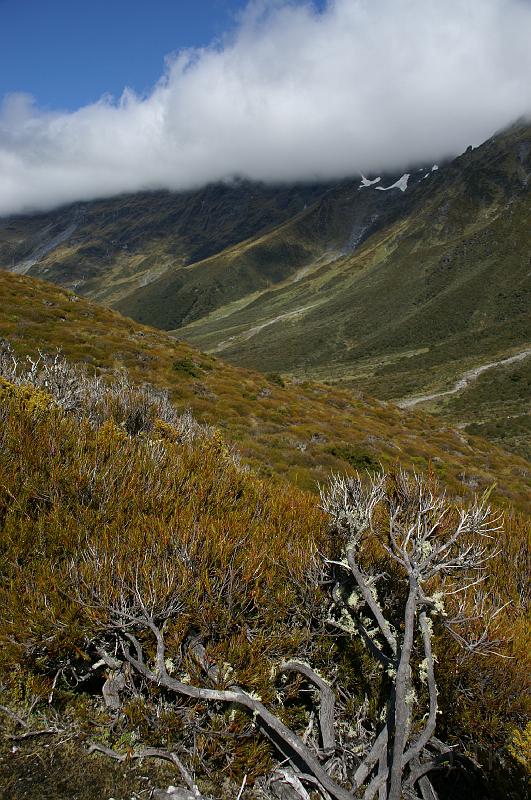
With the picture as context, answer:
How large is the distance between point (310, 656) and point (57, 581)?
284cm

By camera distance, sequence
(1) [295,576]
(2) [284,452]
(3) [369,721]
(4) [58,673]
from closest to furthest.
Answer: (4) [58,673] < (3) [369,721] < (1) [295,576] < (2) [284,452]

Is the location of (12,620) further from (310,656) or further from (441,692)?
(441,692)

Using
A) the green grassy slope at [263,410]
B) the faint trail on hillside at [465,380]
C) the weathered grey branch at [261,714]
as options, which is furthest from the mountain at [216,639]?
the faint trail on hillside at [465,380]

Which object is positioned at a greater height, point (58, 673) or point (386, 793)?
point (58, 673)

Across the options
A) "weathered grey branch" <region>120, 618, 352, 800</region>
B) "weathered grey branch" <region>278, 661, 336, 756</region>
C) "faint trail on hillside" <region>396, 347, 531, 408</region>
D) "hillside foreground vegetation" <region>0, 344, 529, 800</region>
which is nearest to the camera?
"weathered grey branch" <region>120, 618, 352, 800</region>

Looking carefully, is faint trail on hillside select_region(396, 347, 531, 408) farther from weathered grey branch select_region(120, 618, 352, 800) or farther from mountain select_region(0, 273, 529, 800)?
weathered grey branch select_region(120, 618, 352, 800)

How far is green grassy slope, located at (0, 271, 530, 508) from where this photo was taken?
62.8 feet

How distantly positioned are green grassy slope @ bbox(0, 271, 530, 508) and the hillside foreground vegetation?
8.90m

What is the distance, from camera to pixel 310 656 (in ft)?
16.5

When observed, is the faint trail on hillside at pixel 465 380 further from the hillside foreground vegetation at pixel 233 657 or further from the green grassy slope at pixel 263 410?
the hillside foreground vegetation at pixel 233 657

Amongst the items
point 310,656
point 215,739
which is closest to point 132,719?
point 215,739

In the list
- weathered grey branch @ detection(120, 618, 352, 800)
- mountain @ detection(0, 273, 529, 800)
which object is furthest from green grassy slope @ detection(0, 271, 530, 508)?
weathered grey branch @ detection(120, 618, 352, 800)

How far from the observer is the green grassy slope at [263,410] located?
A: 1916cm

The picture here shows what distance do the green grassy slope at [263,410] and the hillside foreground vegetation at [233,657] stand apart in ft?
29.2
